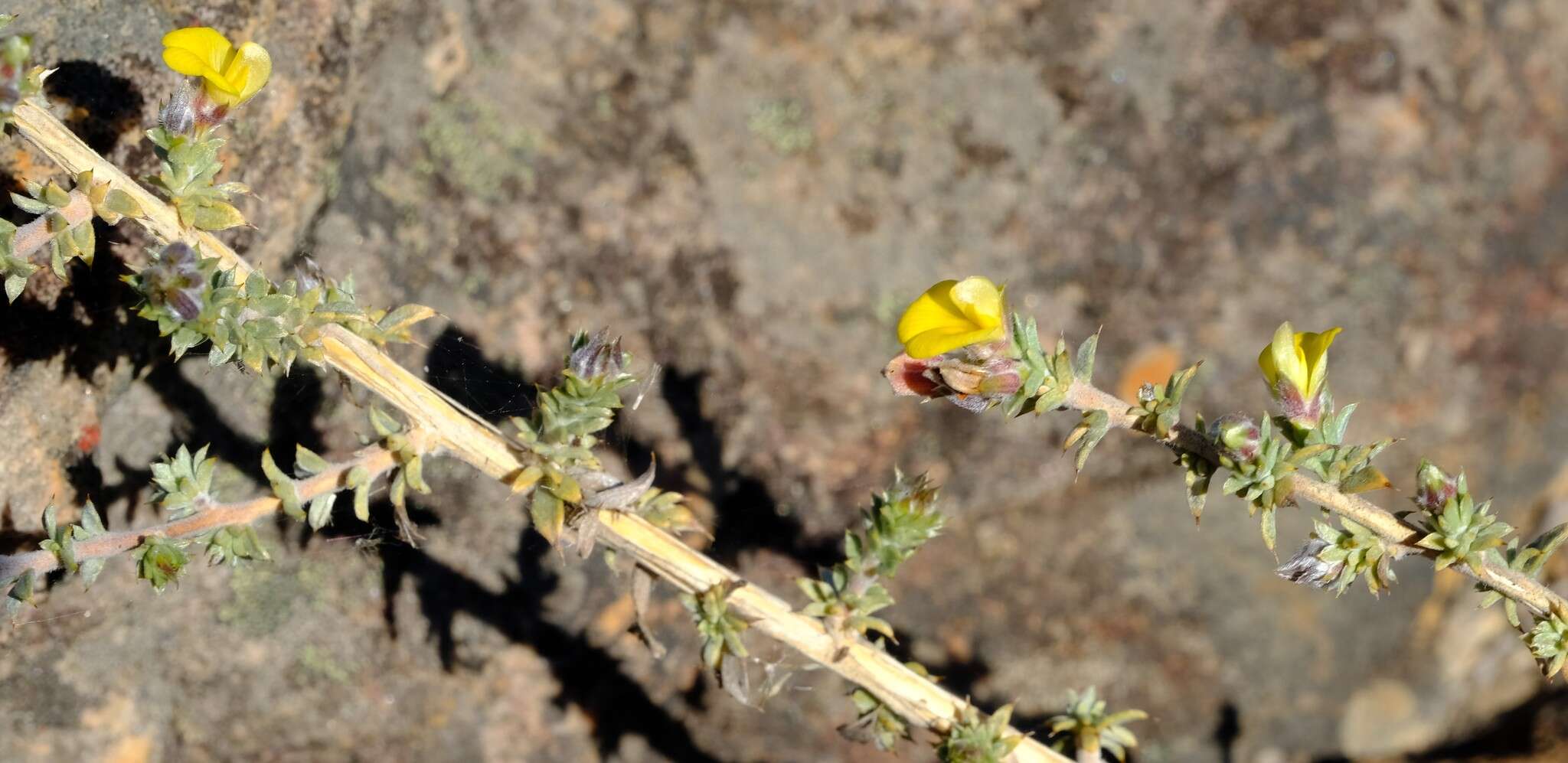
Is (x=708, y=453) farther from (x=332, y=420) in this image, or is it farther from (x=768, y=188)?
(x=332, y=420)

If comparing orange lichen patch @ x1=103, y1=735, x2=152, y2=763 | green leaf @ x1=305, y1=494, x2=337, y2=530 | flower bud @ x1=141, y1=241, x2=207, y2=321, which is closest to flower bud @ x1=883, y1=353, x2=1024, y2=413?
green leaf @ x1=305, y1=494, x2=337, y2=530

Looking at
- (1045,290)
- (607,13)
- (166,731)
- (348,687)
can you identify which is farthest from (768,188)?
(166,731)

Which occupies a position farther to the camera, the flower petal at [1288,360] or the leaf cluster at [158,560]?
the flower petal at [1288,360]

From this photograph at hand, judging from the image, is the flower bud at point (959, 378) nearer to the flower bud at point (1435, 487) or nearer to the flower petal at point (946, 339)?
the flower petal at point (946, 339)

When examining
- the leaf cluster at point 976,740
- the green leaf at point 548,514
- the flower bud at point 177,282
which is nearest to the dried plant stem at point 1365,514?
the leaf cluster at point 976,740

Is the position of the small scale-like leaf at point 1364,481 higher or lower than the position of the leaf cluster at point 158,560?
higher

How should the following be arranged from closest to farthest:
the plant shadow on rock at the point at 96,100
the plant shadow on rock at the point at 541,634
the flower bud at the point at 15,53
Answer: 1. the flower bud at the point at 15,53
2. the plant shadow on rock at the point at 96,100
3. the plant shadow on rock at the point at 541,634
